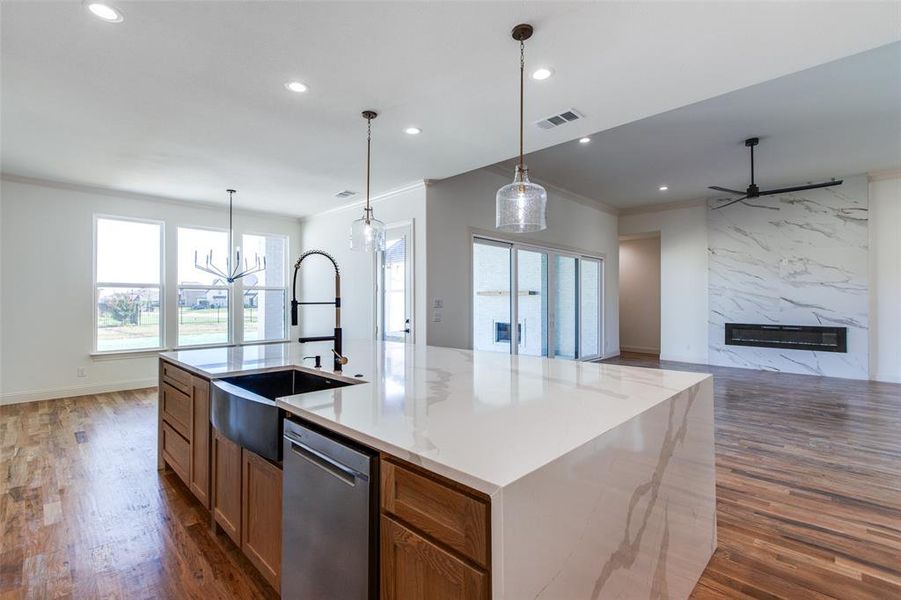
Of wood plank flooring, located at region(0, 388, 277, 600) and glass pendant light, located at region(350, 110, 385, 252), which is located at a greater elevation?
glass pendant light, located at region(350, 110, 385, 252)

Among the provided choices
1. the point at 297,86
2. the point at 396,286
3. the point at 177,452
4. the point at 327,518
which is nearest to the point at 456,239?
the point at 396,286

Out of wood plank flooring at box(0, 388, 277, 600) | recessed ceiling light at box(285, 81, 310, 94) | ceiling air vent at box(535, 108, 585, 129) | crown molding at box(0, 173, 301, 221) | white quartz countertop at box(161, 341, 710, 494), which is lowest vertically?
wood plank flooring at box(0, 388, 277, 600)

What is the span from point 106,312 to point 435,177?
4.71 metres

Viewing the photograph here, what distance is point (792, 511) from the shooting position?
7.82 feet

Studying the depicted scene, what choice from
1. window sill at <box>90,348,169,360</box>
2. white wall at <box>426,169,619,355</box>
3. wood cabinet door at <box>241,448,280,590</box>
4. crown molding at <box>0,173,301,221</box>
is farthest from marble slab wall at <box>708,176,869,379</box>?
window sill at <box>90,348,169,360</box>

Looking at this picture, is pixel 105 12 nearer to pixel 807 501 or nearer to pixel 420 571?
pixel 420 571

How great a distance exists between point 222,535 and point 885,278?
8.46 m

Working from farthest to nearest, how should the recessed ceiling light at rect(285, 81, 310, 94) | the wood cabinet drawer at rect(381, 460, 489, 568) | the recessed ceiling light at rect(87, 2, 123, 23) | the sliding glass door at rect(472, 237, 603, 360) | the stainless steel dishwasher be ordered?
the sliding glass door at rect(472, 237, 603, 360) → the recessed ceiling light at rect(285, 81, 310, 94) → the recessed ceiling light at rect(87, 2, 123, 23) → the stainless steel dishwasher → the wood cabinet drawer at rect(381, 460, 489, 568)

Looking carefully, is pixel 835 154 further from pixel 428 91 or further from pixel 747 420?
pixel 428 91

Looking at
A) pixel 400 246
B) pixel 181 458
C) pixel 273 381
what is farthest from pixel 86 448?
pixel 400 246

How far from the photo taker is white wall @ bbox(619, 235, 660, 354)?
948cm

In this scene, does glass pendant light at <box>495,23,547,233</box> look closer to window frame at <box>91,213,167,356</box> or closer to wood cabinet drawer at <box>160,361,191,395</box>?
wood cabinet drawer at <box>160,361,191,395</box>

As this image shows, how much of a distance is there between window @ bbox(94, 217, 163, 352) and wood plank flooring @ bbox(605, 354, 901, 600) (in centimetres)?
670

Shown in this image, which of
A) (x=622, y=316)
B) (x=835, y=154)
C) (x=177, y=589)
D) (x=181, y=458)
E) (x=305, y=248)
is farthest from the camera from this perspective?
(x=622, y=316)
